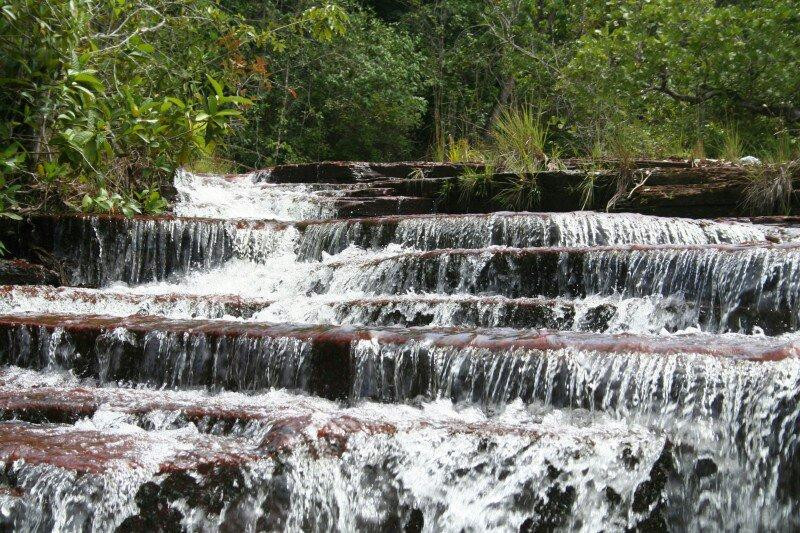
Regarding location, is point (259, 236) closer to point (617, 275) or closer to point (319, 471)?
point (617, 275)

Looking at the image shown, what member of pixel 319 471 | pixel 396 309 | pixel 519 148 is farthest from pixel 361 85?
pixel 319 471

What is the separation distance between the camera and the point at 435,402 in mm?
3910

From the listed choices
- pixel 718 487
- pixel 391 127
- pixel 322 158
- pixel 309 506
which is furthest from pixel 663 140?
pixel 309 506

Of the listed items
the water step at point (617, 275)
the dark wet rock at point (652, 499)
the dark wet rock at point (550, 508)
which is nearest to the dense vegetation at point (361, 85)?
the water step at point (617, 275)

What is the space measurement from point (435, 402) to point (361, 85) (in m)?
13.3

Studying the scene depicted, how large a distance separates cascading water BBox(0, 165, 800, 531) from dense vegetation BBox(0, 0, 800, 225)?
5.92ft

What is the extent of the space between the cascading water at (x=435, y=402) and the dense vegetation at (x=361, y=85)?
1.80 m

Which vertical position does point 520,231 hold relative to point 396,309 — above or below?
above

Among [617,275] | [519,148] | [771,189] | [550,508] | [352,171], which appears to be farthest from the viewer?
[352,171]

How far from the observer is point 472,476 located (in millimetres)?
3184

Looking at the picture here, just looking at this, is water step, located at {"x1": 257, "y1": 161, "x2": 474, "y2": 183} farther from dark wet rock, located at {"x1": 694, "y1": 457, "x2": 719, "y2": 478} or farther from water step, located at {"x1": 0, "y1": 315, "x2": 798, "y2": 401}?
dark wet rock, located at {"x1": 694, "y1": 457, "x2": 719, "y2": 478}

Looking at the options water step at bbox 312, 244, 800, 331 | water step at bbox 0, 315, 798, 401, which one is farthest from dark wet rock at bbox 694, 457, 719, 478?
water step at bbox 312, 244, 800, 331

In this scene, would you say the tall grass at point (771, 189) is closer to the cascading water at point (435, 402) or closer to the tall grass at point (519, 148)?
the tall grass at point (519, 148)

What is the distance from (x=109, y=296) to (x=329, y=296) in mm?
1476
